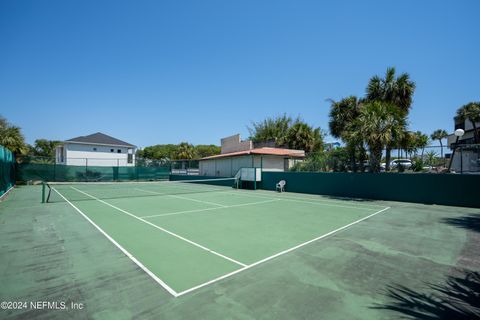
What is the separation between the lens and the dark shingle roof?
38188mm

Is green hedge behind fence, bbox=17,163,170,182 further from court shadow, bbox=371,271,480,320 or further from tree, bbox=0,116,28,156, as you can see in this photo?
court shadow, bbox=371,271,480,320

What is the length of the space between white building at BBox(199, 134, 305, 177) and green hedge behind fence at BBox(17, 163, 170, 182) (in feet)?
22.3

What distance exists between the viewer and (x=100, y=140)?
40.0 metres

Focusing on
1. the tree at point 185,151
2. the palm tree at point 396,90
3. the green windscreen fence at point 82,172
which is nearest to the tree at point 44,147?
the tree at point 185,151

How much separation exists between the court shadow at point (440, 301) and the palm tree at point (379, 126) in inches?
444

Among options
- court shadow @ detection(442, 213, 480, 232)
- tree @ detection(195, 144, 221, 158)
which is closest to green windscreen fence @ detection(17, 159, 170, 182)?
court shadow @ detection(442, 213, 480, 232)

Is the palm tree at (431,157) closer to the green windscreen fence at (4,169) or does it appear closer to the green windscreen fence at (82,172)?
Result: the green windscreen fence at (4,169)

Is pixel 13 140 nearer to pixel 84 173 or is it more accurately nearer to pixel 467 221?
pixel 84 173

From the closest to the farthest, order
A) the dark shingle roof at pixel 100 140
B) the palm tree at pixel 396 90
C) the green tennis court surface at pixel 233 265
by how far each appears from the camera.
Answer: the green tennis court surface at pixel 233 265, the palm tree at pixel 396 90, the dark shingle roof at pixel 100 140

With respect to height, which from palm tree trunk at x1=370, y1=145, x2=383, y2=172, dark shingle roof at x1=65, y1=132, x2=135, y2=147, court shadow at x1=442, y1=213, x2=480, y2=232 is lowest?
court shadow at x1=442, y1=213, x2=480, y2=232

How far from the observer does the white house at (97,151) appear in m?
36.9

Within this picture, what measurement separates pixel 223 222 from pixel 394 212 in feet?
25.0

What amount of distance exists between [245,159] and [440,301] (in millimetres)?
21481

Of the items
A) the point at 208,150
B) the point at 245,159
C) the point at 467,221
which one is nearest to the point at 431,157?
the point at 467,221
